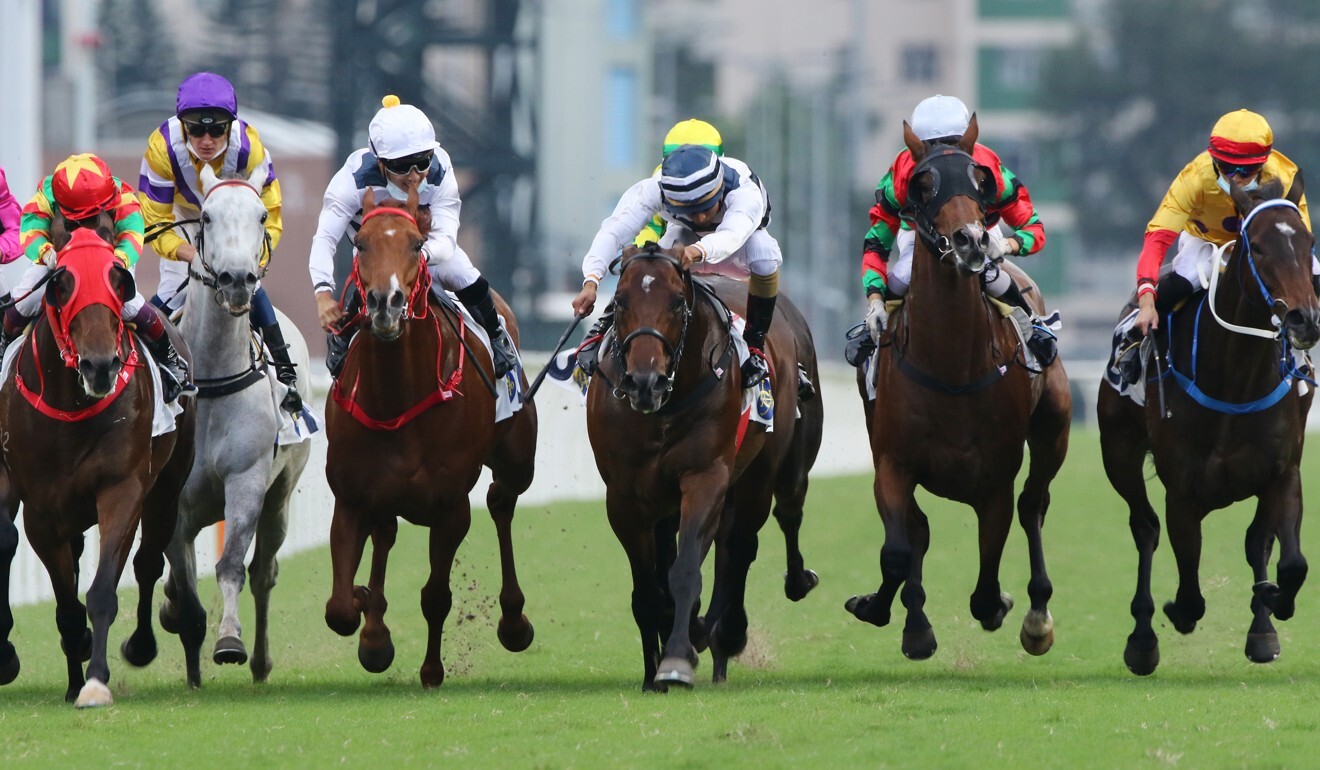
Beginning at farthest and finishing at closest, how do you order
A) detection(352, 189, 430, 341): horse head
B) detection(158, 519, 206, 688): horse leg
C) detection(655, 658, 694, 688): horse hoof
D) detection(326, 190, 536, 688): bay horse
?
detection(158, 519, 206, 688): horse leg, detection(326, 190, 536, 688): bay horse, detection(655, 658, 694, 688): horse hoof, detection(352, 189, 430, 341): horse head

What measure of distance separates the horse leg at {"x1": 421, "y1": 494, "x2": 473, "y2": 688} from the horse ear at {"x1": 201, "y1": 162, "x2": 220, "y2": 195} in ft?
5.57

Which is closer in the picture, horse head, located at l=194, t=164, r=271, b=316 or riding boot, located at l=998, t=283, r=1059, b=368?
horse head, located at l=194, t=164, r=271, b=316

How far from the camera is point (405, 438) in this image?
9.44 m

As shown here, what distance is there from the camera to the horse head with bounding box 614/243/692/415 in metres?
8.61

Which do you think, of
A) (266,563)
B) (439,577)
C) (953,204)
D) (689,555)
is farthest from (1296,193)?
(266,563)

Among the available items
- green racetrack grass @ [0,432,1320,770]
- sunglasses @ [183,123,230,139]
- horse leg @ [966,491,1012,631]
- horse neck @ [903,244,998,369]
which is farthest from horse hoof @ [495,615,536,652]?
sunglasses @ [183,123,230,139]

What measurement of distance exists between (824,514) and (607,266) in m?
10.2

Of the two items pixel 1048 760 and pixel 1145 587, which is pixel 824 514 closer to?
pixel 1145 587

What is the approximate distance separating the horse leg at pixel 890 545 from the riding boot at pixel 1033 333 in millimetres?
865

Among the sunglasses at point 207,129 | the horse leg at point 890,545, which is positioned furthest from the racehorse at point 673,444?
the sunglasses at point 207,129

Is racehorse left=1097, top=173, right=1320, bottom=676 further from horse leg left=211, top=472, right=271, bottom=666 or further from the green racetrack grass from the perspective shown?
horse leg left=211, top=472, right=271, bottom=666

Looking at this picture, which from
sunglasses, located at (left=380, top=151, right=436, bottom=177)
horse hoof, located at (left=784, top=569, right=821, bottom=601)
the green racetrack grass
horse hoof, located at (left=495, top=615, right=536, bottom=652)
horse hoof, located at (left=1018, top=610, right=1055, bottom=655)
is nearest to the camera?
the green racetrack grass

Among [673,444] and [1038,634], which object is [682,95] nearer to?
[1038,634]

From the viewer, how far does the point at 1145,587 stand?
1052cm
